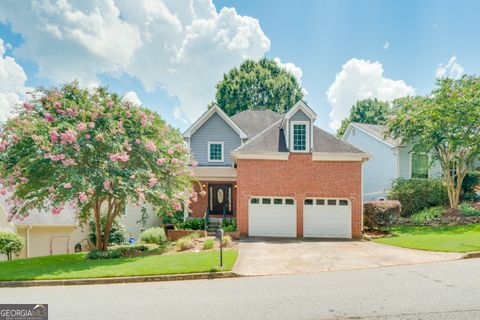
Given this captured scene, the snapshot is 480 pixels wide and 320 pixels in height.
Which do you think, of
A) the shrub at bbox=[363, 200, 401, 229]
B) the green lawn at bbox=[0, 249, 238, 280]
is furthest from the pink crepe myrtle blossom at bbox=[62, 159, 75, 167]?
the shrub at bbox=[363, 200, 401, 229]

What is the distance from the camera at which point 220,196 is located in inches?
800

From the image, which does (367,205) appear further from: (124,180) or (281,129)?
(124,180)

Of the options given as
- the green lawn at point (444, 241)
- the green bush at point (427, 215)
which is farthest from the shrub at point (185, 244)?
the green bush at point (427, 215)

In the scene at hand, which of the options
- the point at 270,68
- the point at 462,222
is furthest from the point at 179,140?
the point at 270,68

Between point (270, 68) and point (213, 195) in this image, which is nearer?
point (213, 195)

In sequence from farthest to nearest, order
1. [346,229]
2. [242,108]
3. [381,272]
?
[242,108], [346,229], [381,272]

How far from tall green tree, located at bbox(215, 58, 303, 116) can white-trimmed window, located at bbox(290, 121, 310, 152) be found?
22.3m

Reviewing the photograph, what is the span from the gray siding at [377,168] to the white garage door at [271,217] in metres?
10.5

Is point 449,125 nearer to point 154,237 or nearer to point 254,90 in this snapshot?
point 154,237

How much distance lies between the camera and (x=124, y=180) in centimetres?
1192

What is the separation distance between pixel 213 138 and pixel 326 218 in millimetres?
9576

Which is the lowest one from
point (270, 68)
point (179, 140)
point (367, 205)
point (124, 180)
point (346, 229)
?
point (346, 229)

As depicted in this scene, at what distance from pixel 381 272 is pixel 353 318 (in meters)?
4.00

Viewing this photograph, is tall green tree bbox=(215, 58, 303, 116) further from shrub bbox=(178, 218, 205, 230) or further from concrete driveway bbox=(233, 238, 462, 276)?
concrete driveway bbox=(233, 238, 462, 276)
